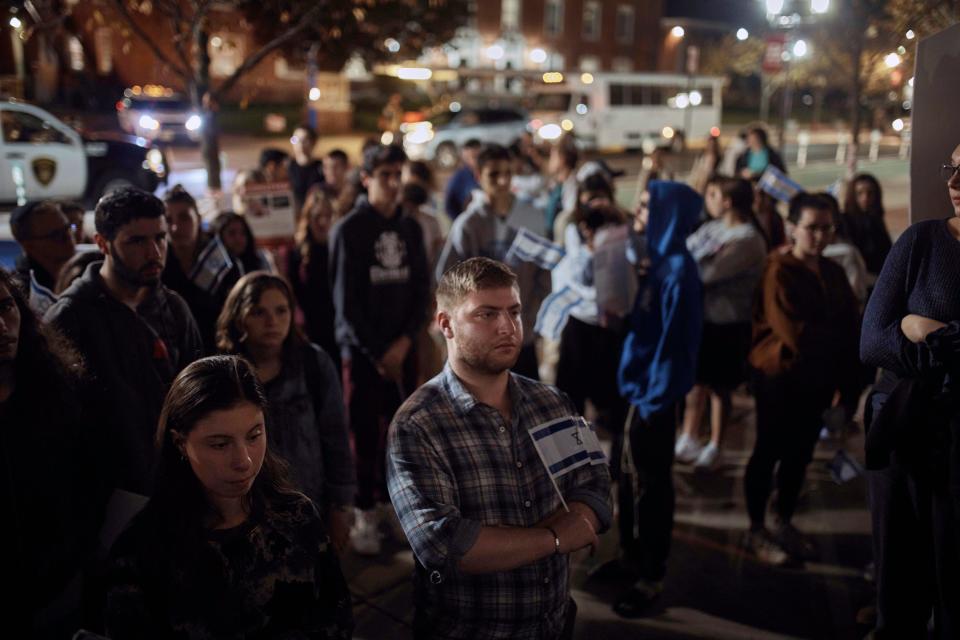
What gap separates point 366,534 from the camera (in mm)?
4699

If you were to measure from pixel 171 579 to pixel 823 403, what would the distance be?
3540 millimetres

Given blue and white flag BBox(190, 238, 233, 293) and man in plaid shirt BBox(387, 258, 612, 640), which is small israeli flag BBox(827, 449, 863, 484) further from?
blue and white flag BBox(190, 238, 233, 293)

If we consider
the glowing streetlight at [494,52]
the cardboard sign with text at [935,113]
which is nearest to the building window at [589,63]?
the glowing streetlight at [494,52]

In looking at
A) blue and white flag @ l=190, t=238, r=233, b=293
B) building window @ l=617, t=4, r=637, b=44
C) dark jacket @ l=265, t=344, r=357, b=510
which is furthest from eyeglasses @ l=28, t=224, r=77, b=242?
building window @ l=617, t=4, r=637, b=44

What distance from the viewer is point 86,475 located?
2719 mm

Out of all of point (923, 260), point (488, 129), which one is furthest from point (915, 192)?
point (488, 129)

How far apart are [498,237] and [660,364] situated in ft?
5.03

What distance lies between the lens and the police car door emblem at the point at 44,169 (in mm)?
13734

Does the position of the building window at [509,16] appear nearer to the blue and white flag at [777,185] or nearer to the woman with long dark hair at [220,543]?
the blue and white flag at [777,185]

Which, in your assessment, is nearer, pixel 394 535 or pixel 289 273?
pixel 394 535

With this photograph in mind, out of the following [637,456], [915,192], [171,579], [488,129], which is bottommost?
[637,456]

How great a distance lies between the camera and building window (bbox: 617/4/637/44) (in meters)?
53.0

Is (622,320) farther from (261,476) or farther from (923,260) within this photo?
(261,476)

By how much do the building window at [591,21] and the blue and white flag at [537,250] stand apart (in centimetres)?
4966
